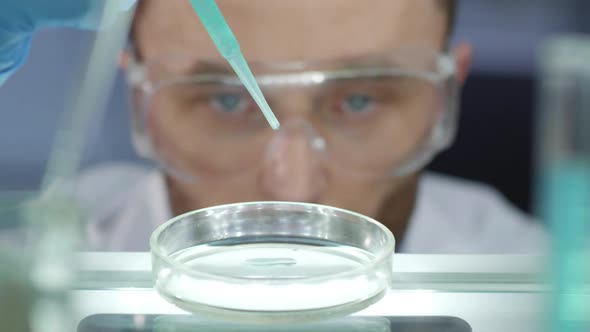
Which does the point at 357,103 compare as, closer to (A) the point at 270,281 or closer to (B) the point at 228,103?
(B) the point at 228,103

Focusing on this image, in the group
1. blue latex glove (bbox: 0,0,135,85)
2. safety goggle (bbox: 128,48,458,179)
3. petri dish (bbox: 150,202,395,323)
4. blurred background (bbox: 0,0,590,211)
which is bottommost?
blurred background (bbox: 0,0,590,211)

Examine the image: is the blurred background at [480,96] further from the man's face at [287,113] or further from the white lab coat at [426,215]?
the man's face at [287,113]

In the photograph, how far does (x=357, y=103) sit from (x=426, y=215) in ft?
2.06

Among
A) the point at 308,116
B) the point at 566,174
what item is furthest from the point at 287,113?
the point at 566,174

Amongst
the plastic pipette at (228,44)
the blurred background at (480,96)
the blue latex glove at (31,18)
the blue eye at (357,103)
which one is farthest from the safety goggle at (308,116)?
the blurred background at (480,96)

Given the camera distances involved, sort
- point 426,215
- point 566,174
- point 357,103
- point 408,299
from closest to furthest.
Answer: point 566,174
point 408,299
point 357,103
point 426,215

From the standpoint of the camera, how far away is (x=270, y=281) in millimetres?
373

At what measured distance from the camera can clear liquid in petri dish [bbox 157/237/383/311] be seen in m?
0.37

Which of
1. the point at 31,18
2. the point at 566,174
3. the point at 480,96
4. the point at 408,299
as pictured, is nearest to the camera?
the point at 566,174

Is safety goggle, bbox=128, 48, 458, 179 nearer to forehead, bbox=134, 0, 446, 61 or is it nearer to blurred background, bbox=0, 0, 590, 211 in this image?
forehead, bbox=134, 0, 446, 61

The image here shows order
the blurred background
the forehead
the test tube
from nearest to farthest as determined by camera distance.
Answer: the test tube
the forehead
the blurred background

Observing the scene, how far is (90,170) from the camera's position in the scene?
72.2 inches

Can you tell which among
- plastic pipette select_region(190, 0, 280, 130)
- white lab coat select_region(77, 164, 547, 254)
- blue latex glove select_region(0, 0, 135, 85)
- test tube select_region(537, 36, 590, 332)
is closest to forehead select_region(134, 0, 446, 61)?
blue latex glove select_region(0, 0, 135, 85)

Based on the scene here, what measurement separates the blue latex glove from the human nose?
0.41m
